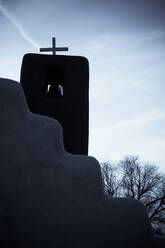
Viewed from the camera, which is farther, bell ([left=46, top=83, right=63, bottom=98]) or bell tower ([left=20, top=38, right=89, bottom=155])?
bell ([left=46, top=83, right=63, bottom=98])

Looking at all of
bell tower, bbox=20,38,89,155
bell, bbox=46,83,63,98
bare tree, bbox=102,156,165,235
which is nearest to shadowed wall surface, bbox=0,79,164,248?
bell tower, bbox=20,38,89,155

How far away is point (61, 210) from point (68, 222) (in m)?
0.23

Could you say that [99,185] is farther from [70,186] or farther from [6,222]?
[6,222]

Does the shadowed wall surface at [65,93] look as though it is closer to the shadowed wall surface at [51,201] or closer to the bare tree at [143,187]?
the shadowed wall surface at [51,201]

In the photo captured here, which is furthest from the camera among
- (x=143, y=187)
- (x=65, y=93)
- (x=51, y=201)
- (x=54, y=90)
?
(x=143, y=187)

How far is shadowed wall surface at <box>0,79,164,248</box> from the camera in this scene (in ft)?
12.0

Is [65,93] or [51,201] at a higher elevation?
[65,93]

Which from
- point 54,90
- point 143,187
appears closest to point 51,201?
point 54,90

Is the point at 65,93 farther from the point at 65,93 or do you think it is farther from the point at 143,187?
the point at 143,187

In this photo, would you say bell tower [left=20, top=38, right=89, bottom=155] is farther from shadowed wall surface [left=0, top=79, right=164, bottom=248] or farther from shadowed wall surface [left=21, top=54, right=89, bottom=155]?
shadowed wall surface [left=0, top=79, right=164, bottom=248]

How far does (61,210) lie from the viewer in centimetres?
379

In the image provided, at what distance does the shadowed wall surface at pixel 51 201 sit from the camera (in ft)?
12.0

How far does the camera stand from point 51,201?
3.82 m

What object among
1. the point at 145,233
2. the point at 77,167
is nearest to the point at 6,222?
the point at 77,167
